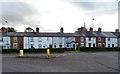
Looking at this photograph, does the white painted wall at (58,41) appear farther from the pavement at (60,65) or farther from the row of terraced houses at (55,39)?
the pavement at (60,65)

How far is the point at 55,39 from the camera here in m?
41.4

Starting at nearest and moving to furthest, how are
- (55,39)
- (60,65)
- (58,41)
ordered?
1. (60,65)
2. (55,39)
3. (58,41)

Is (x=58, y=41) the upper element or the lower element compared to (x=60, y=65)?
upper

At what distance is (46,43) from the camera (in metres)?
41.3

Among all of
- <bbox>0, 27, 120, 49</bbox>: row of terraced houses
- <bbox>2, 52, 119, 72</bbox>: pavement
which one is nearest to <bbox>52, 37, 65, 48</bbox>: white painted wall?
<bbox>0, 27, 120, 49</bbox>: row of terraced houses

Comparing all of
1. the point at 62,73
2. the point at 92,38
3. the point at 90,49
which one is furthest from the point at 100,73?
the point at 92,38

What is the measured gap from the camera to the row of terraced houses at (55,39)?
39.8 m

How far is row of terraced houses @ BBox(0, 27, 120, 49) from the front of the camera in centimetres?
3979

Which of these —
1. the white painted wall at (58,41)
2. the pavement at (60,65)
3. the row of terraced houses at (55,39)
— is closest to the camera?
the pavement at (60,65)

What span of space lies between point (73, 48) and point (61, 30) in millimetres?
7735

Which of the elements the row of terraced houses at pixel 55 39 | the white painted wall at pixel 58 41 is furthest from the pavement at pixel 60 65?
the white painted wall at pixel 58 41

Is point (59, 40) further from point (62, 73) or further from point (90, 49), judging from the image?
point (62, 73)

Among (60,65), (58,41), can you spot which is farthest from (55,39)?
(60,65)

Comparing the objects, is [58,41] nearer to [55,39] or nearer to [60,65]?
[55,39]
